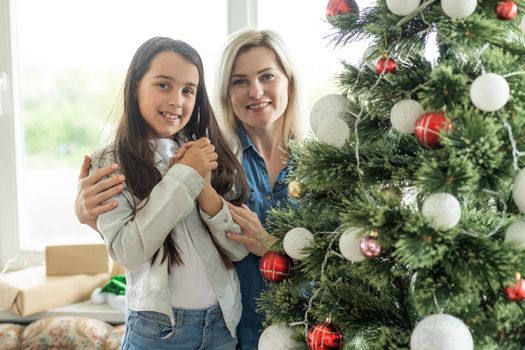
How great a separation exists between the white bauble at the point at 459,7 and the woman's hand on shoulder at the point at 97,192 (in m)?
0.67

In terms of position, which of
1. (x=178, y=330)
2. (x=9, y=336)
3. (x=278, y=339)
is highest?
(x=278, y=339)

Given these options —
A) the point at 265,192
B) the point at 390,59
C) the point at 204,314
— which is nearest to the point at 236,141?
the point at 265,192

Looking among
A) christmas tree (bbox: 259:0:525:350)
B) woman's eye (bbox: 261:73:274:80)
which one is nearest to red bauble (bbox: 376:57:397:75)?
christmas tree (bbox: 259:0:525:350)

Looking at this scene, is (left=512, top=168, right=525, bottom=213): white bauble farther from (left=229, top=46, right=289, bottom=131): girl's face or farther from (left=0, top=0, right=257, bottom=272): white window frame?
(left=0, top=0, right=257, bottom=272): white window frame

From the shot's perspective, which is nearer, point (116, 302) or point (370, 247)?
point (370, 247)

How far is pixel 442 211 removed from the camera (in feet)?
2.28

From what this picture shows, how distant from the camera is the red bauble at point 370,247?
74 centimetres

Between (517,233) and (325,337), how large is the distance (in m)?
0.29

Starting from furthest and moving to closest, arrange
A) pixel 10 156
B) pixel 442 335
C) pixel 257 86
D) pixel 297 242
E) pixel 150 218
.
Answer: pixel 10 156 < pixel 257 86 < pixel 150 218 < pixel 297 242 < pixel 442 335

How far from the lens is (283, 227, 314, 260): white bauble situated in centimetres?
89

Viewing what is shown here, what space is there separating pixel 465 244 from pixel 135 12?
1760 millimetres

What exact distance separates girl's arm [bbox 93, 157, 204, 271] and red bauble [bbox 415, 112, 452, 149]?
53 centimetres

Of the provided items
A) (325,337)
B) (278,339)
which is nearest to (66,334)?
(278,339)

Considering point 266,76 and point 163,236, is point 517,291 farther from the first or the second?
point 266,76
